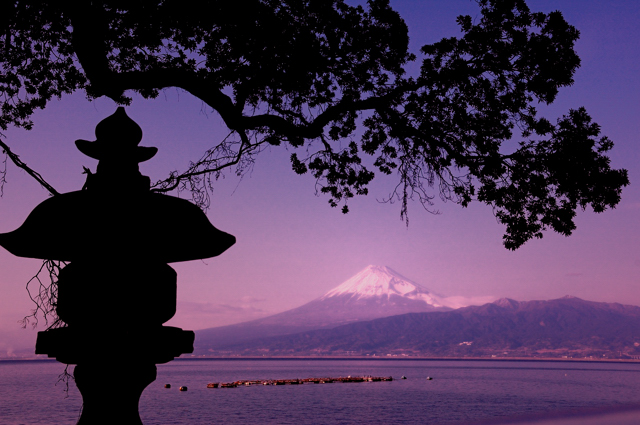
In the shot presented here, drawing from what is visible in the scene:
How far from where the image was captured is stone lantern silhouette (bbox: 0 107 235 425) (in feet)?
12.3

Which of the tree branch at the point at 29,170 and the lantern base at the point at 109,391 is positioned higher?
the tree branch at the point at 29,170

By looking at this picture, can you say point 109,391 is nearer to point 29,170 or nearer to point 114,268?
point 114,268

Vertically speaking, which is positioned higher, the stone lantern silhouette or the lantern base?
the stone lantern silhouette

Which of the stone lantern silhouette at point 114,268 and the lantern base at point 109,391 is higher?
the stone lantern silhouette at point 114,268

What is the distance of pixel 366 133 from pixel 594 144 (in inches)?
155

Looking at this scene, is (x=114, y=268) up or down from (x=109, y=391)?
up

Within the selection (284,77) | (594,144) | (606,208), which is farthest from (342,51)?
(606,208)

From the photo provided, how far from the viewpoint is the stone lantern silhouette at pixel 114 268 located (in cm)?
376

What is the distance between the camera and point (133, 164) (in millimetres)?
4234

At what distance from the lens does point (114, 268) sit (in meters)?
3.88

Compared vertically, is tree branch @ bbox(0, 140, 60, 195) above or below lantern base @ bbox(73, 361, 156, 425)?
above

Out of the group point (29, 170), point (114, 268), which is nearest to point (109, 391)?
point (114, 268)

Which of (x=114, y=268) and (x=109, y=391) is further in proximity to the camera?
(x=114, y=268)

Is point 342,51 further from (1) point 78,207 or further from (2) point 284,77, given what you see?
(1) point 78,207
